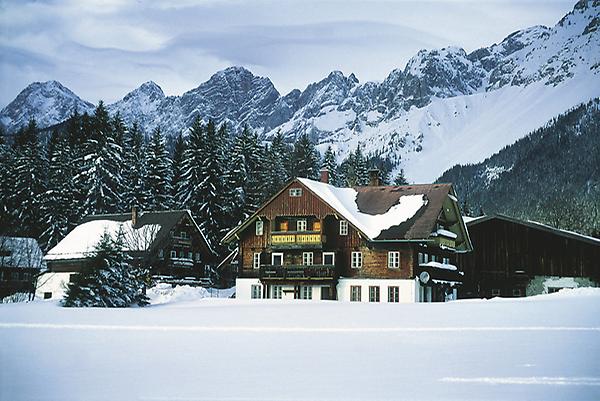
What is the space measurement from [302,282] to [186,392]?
37.5m

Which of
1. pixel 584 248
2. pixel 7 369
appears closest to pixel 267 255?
pixel 584 248

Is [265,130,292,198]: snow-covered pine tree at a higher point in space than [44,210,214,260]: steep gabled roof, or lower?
higher

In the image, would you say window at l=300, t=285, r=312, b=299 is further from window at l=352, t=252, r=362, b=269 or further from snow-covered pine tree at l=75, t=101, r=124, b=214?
snow-covered pine tree at l=75, t=101, r=124, b=214

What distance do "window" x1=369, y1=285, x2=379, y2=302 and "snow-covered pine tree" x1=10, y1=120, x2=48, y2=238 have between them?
111 ft

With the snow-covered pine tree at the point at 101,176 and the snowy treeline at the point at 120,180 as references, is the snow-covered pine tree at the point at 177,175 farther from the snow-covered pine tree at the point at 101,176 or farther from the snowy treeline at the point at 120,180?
the snow-covered pine tree at the point at 101,176

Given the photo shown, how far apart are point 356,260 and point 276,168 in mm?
28641

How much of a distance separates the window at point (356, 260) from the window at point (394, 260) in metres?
2.15

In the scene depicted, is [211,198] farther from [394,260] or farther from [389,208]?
[394,260]

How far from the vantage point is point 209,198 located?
6550cm

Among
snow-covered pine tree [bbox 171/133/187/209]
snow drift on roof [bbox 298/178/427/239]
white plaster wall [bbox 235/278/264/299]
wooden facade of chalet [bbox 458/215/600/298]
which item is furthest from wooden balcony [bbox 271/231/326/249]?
snow-covered pine tree [bbox 171/133/187/209]

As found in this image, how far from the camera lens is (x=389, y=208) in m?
48.8

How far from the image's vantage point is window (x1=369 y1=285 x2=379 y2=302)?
154 ft

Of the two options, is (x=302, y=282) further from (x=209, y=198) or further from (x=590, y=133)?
(x=590, y=133)

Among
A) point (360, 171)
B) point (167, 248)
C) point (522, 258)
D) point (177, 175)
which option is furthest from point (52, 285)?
point (522, 258)
